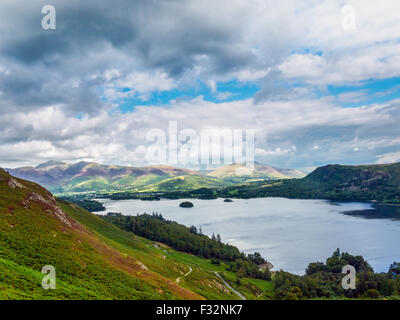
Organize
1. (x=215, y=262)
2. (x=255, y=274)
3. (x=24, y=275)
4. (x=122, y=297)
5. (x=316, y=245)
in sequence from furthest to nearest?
(x=316, y=245), (x=215, y=262), (x=255, y=274), (x=122, y=297), (x=24, y=275)

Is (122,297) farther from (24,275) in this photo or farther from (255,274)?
(255,274)

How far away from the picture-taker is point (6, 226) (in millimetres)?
45969

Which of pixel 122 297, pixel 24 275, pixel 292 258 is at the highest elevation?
pixel 24 275

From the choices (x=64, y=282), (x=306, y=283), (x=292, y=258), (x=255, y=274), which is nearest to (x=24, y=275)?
(x=64, y=282)
